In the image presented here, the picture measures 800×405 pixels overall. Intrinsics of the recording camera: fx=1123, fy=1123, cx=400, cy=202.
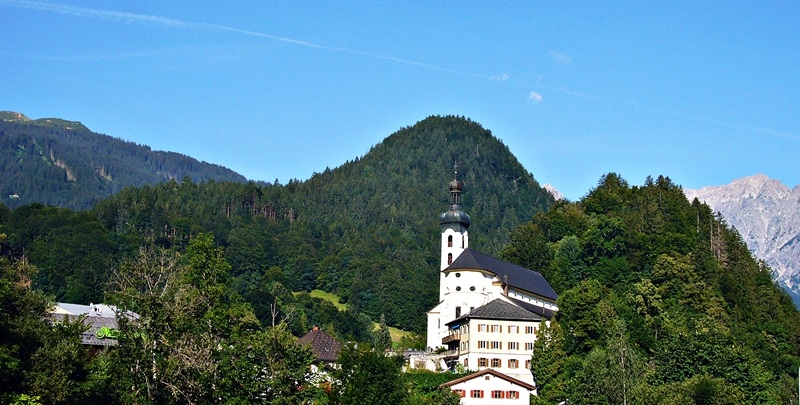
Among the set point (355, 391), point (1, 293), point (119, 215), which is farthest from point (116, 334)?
point (119, 215)

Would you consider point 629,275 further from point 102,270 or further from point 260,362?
point 102,270

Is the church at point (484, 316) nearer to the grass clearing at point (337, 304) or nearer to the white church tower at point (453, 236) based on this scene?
the white church tower at point (453, 236)

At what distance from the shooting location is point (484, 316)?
9356 centimetres

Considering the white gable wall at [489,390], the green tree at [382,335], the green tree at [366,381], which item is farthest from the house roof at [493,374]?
the green tree at [382,335]

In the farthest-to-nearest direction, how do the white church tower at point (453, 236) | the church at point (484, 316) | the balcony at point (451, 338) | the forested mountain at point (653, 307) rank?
the white church tower at point (453, 236)
the balcony at point (451, 338)
the church at point (484, 316)
the forested mountain at point (653, 307)

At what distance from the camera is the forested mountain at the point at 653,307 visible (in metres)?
80.6

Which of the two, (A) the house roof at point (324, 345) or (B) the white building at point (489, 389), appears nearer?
(B) the white building at point (489, 389)

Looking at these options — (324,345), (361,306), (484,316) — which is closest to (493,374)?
(484,316)

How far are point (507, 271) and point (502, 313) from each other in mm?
15460

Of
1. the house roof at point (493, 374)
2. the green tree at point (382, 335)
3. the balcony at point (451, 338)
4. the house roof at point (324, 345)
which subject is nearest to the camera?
the house roof at point (493, 374)

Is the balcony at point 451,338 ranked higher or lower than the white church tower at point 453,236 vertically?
lower

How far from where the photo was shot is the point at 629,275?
389 feet

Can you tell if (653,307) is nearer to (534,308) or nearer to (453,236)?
(534,308)

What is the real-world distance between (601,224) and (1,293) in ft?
262
